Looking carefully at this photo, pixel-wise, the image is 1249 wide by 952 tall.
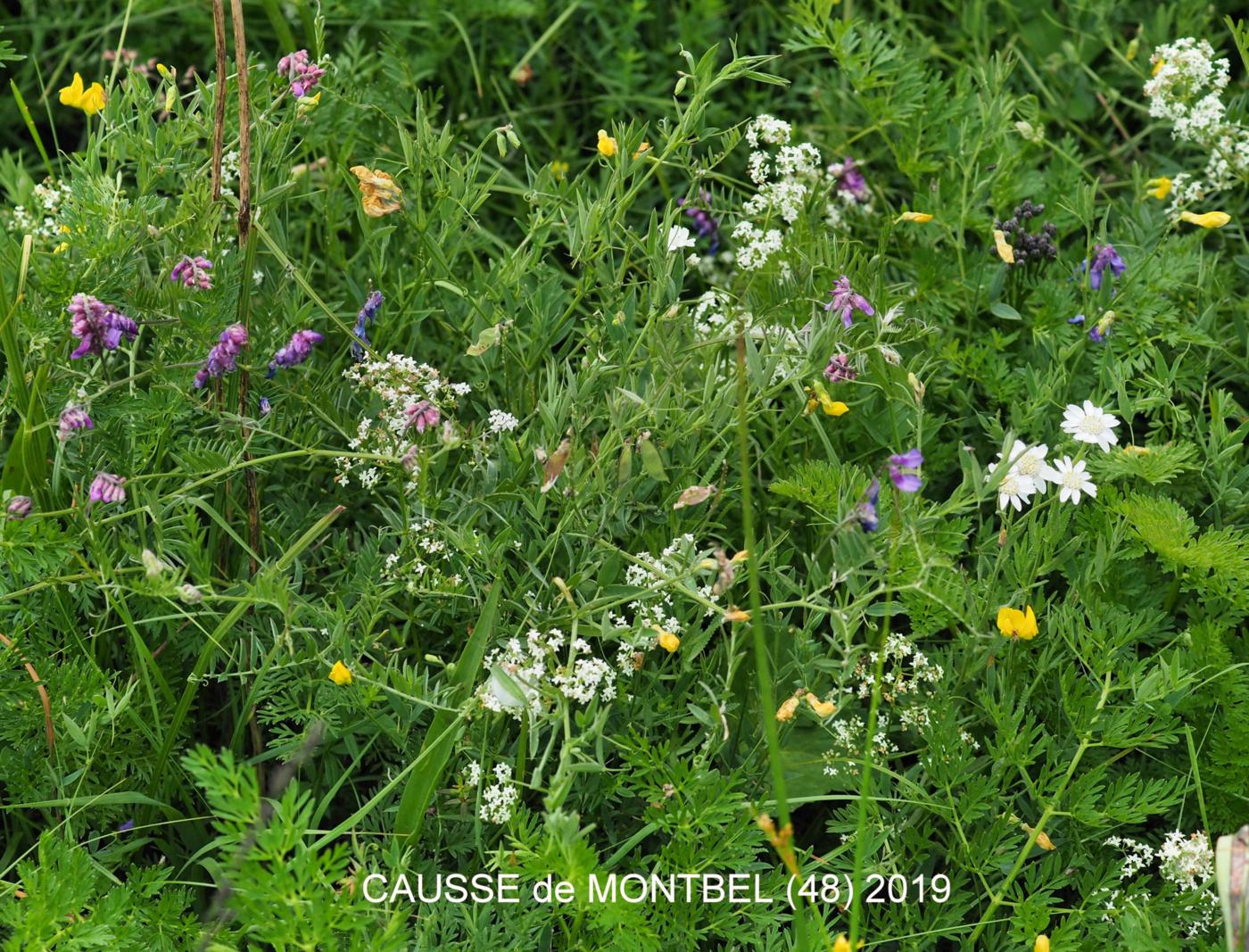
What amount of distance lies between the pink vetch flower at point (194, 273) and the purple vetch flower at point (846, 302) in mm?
811

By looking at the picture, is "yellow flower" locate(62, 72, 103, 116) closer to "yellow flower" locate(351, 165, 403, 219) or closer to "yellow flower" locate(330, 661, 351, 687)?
"yellow flower" locate(351, 165, 403, 219)

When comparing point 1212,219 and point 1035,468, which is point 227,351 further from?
point 1212,219

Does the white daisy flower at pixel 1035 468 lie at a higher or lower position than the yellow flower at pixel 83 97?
lower

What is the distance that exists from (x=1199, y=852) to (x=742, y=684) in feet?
1.92

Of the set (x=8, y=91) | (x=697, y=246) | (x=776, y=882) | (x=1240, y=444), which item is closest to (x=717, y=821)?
(x=776, y=882)

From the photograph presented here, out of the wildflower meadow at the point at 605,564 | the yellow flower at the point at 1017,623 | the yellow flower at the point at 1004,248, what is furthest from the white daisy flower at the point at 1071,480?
the yellow flower at the point at 1004,248

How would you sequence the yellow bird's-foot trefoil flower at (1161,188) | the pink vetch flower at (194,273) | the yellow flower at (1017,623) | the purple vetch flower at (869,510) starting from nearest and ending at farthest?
the purple vetch flower at (869,510), the yellow flower at (1017,623), the pink vetch flower at (194,273), the yellow bird's-foot trefoil flower at (1161,188)

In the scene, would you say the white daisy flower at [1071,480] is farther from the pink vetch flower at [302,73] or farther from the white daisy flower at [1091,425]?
the pink vetch flower at [302,73]

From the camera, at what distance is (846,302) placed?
1.76 metres

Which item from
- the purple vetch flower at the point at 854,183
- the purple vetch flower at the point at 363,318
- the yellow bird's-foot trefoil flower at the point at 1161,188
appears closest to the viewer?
the purple vetch flower at the point at 363,318

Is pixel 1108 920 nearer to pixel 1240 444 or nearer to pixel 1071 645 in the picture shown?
pixel 1071 645

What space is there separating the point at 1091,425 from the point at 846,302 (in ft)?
1.23

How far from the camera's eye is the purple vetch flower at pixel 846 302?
5.74ft

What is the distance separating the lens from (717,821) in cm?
153
